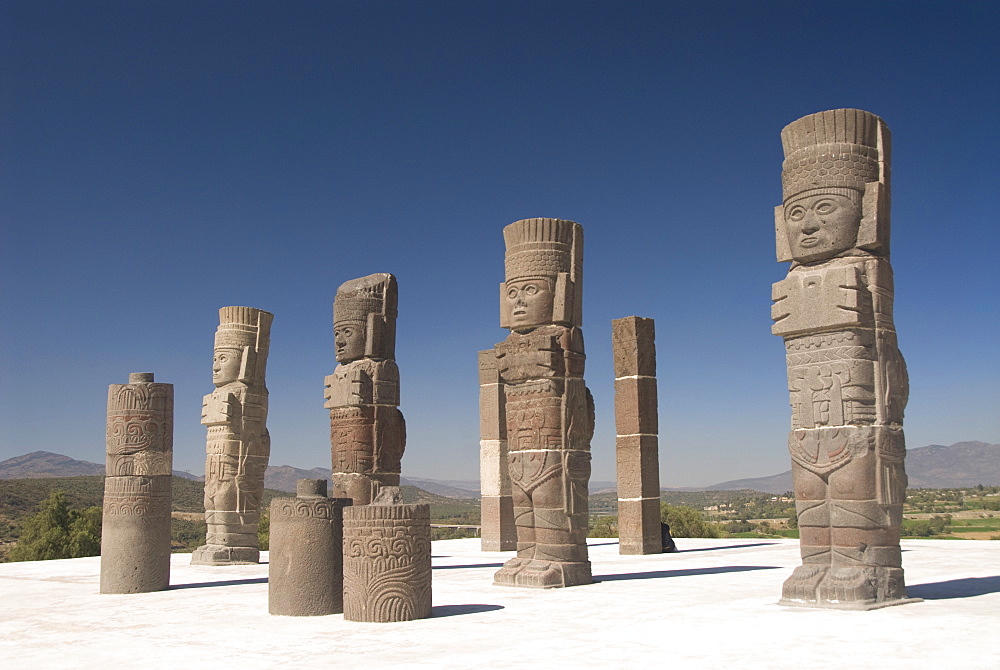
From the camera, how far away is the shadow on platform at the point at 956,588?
357 inches

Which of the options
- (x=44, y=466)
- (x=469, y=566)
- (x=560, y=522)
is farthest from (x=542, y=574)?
(x=44, y=466)

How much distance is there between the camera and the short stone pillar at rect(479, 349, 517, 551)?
59.1ft

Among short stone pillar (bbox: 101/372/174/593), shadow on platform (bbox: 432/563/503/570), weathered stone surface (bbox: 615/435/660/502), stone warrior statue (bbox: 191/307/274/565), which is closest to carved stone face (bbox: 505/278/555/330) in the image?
shadow on platform (bbox: 432/563/503/570)

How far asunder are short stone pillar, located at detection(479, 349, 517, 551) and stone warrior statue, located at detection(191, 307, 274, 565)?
176 inches

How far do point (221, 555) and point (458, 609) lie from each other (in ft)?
26.3

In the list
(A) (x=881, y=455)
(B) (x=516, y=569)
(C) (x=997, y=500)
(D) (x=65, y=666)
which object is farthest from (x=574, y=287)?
(C) (x=997, y=500)

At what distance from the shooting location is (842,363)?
27.8ft

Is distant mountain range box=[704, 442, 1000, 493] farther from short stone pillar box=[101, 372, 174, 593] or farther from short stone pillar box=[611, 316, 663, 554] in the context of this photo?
short stone pillar box=[101, 372, 174, 593]

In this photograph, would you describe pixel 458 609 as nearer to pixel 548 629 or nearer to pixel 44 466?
pixel 548 629

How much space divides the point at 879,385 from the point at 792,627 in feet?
8.43

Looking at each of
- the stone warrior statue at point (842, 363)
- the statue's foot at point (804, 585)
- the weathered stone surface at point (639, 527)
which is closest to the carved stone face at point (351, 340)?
the weathered stone surface at point (639, 527)

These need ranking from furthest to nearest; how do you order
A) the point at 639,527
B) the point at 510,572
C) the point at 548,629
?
1. the point at 639,527
2. the point at 510,572
3. the point at 548,629

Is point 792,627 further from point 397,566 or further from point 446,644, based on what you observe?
point 397,566

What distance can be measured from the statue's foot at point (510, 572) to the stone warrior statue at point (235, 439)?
247 inches
